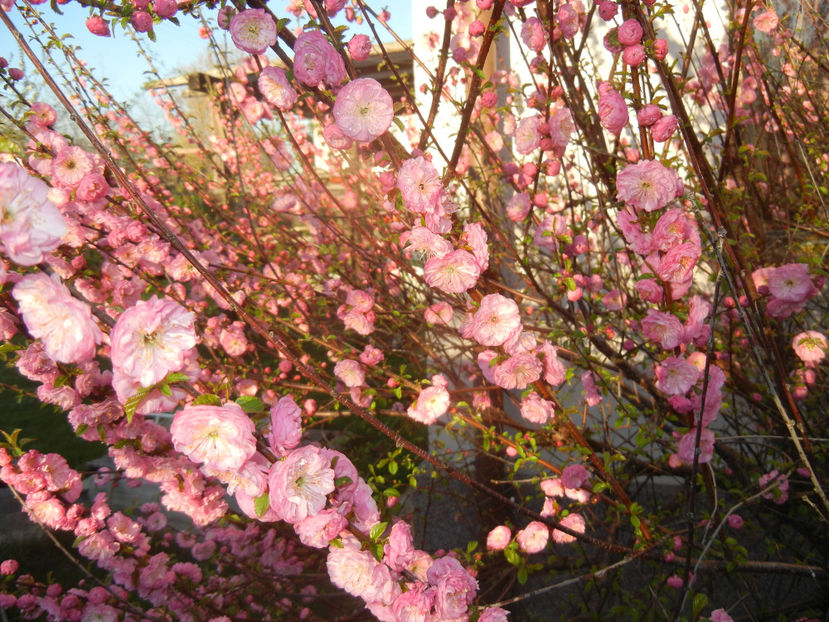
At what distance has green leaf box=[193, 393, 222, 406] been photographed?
0.91 metres

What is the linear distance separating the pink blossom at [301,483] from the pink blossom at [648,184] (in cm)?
100

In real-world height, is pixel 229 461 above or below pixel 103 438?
above

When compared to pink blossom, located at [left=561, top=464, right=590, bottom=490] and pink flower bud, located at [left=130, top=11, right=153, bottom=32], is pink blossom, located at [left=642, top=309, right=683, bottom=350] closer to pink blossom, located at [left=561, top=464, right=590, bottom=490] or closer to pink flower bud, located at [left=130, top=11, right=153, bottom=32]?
pink blossom, located at [left=561, top=464, right=590, bottom=490]

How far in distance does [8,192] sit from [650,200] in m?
1.35

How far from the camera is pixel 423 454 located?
117 cm

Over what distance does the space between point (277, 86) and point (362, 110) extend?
0.44m

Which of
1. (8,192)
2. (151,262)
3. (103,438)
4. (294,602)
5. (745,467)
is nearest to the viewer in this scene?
(8,192)

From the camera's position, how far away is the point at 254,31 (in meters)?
1.31

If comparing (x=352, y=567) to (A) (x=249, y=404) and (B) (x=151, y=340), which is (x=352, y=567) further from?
(B) (x=151, y=340)

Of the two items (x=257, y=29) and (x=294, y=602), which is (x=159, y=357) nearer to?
(x=257, y=29)

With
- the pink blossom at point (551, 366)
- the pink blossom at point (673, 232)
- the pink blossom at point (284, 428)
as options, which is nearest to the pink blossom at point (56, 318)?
the pink blossom at point (284, 428)

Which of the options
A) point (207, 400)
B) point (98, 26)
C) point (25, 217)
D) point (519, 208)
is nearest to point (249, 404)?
point (207, 400)

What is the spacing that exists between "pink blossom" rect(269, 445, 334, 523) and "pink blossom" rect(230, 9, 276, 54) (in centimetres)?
100

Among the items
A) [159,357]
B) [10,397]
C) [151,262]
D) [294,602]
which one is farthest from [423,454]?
[10,397]
